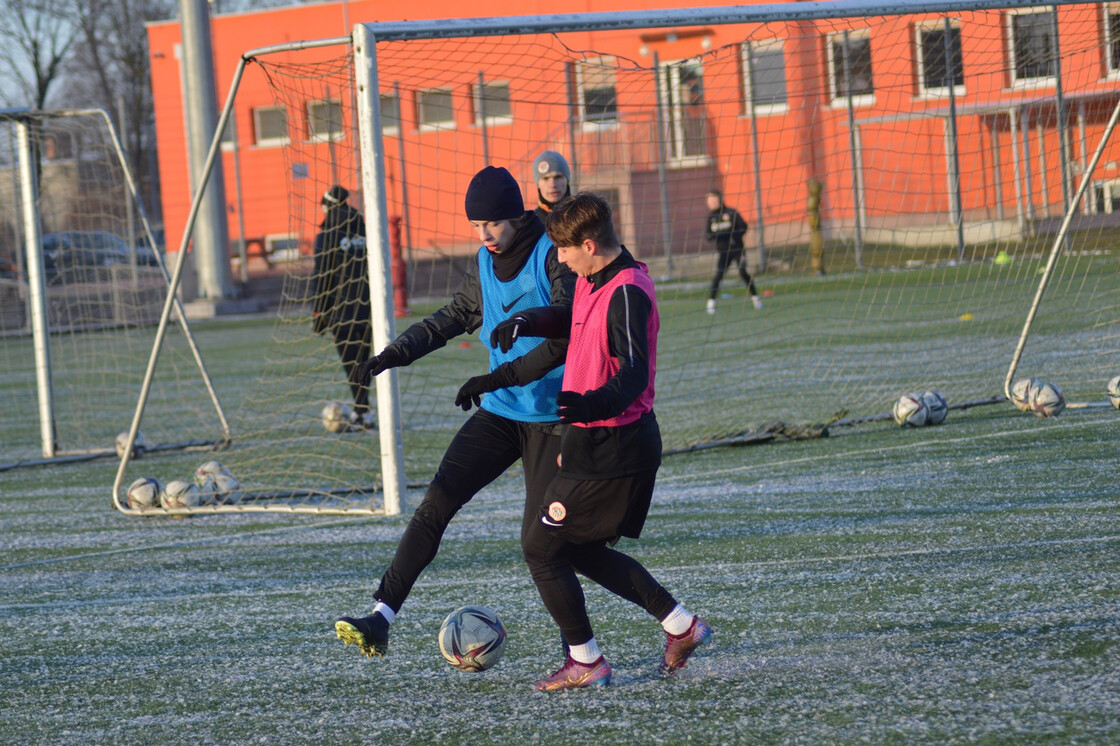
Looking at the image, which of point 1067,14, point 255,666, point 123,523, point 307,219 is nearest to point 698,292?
point 1067,14

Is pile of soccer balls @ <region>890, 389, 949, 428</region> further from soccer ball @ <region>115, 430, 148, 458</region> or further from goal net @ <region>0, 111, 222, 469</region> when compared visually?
soccer ball @ <region>115, 430, 148, 458</region>

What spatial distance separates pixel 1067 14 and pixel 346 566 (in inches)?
293

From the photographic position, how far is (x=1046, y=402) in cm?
808

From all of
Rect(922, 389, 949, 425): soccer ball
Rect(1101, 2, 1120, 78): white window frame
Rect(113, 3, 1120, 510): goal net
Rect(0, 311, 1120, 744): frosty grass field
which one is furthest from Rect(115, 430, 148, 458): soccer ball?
Rect(1101, 2, 1120, 78): white window frame

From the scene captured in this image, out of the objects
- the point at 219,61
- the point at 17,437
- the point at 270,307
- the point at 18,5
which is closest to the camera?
the point at 17,437

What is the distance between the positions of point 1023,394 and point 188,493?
5282 mm

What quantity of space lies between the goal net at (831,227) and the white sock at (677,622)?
135 inches

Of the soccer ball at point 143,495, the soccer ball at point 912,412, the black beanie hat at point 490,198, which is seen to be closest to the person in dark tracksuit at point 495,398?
the black beanie hat at point 490,198

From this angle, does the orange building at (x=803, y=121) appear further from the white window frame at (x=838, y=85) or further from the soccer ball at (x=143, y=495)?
the soccer ball at (x=143, y=495)

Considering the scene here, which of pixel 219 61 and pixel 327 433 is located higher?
pixel 219 61

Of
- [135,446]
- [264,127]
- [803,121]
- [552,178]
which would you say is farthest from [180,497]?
[264,127]

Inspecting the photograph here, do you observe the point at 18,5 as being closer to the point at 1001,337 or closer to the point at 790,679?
the point at 1001,337

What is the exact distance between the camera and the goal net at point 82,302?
32.2 ft

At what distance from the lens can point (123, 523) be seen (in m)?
7.03
